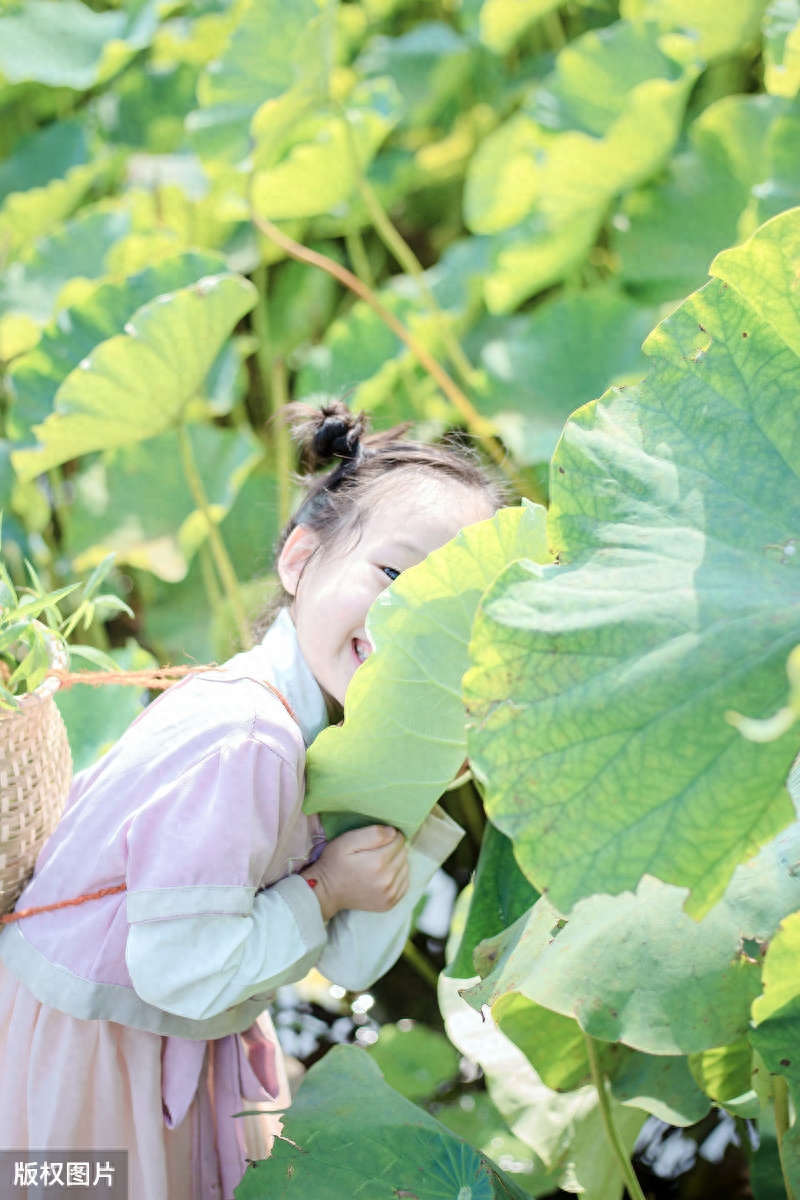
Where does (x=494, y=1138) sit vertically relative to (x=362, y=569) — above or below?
below

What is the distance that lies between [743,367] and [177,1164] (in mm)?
734

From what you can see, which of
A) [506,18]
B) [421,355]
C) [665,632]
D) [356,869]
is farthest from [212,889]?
[506,18]

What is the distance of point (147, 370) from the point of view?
54.6 inches

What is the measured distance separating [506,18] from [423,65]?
33 cm

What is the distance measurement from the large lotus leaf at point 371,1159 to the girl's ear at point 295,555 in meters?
0.41

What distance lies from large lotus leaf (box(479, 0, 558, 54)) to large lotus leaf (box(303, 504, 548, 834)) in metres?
1.44

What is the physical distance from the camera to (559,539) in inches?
26.5

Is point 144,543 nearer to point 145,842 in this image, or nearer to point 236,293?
point 236,293

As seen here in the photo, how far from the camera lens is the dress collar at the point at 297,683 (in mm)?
919

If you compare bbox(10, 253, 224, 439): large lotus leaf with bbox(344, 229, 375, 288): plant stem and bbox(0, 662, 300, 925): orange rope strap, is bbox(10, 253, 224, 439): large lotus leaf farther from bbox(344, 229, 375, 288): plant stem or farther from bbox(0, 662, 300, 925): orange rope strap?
bbox(0, 662, 300, 925): orange rope strap

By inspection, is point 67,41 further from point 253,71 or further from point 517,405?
point 517,405

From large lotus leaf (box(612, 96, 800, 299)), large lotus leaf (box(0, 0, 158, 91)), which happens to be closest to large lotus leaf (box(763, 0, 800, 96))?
large lotus leaf (box(612, 96, 800, 299))

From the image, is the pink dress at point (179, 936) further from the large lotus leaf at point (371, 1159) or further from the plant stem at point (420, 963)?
the plant stem at point (420, 963)

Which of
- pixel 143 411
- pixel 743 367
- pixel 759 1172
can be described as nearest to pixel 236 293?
pixel 143 411
